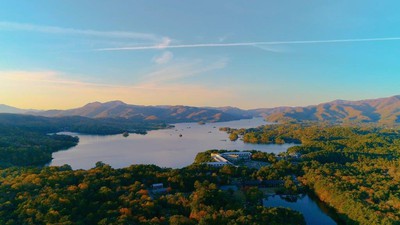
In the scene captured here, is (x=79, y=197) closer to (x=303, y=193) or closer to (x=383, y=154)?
(x=303, y=193)

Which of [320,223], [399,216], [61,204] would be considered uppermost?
[61,204]

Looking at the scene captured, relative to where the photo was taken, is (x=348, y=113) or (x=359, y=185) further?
(x=348, y=113)

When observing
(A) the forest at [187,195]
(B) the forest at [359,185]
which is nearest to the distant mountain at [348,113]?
(B) the forest at [359,185]

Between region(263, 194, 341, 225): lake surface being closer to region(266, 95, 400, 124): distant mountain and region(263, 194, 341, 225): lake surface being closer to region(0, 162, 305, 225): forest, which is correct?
region(0, 162, 305, 225): forest

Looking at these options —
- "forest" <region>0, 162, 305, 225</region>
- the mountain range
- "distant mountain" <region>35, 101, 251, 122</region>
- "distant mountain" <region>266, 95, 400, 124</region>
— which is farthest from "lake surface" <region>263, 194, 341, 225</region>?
"distant mountain" <region>35, 101, 251, 122</region>

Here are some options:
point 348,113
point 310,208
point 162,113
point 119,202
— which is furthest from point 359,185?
point 348,113

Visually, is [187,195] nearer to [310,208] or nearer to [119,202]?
[119,202]

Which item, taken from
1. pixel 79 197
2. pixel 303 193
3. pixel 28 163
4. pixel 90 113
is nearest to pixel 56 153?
pixel 28 163

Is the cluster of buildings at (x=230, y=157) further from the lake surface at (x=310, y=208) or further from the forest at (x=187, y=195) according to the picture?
the lake surface at (x=310, y=208)
